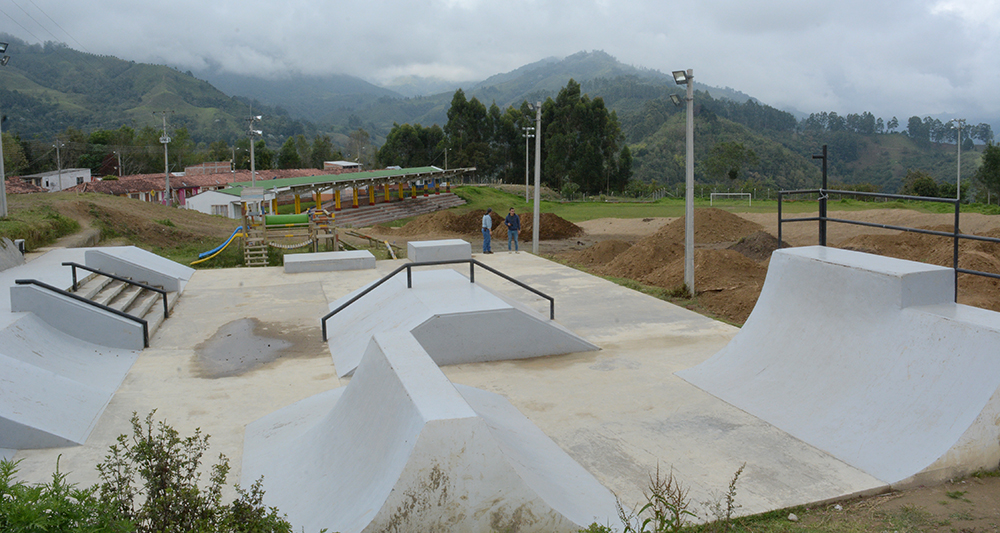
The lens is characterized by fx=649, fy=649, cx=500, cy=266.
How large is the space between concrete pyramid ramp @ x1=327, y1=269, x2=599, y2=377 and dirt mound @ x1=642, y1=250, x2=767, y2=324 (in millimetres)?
4505

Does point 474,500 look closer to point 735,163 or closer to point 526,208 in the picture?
point 526,208

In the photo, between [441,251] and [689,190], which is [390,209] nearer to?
[441,251]

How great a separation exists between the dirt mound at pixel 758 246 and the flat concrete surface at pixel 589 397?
9938mm

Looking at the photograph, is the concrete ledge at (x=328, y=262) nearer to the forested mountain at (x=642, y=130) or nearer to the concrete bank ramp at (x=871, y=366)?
the concrete bank ramp at (x=871, y=366)

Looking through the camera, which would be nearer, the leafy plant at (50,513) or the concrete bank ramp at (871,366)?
the leafy plant at (50,513)

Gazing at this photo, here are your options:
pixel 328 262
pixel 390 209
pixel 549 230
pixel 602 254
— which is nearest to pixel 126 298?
pixel 328 262

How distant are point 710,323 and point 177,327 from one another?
925 centimetres

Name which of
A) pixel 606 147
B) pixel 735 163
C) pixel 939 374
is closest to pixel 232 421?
pixel 939 374

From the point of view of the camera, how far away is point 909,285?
20.5 ft

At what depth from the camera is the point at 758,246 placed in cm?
2208

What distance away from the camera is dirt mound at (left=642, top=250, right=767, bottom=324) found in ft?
42.0

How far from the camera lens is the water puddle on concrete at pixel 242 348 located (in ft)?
29.6

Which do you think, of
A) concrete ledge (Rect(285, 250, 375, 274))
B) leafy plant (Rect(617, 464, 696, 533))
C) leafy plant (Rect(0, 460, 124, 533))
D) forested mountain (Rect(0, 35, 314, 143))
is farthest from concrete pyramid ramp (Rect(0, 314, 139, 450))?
forested mountain (Rect(0, 35, 314, 143))

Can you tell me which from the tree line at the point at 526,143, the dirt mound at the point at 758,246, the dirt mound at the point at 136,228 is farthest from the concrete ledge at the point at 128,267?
the tree line at the point at 526,143
